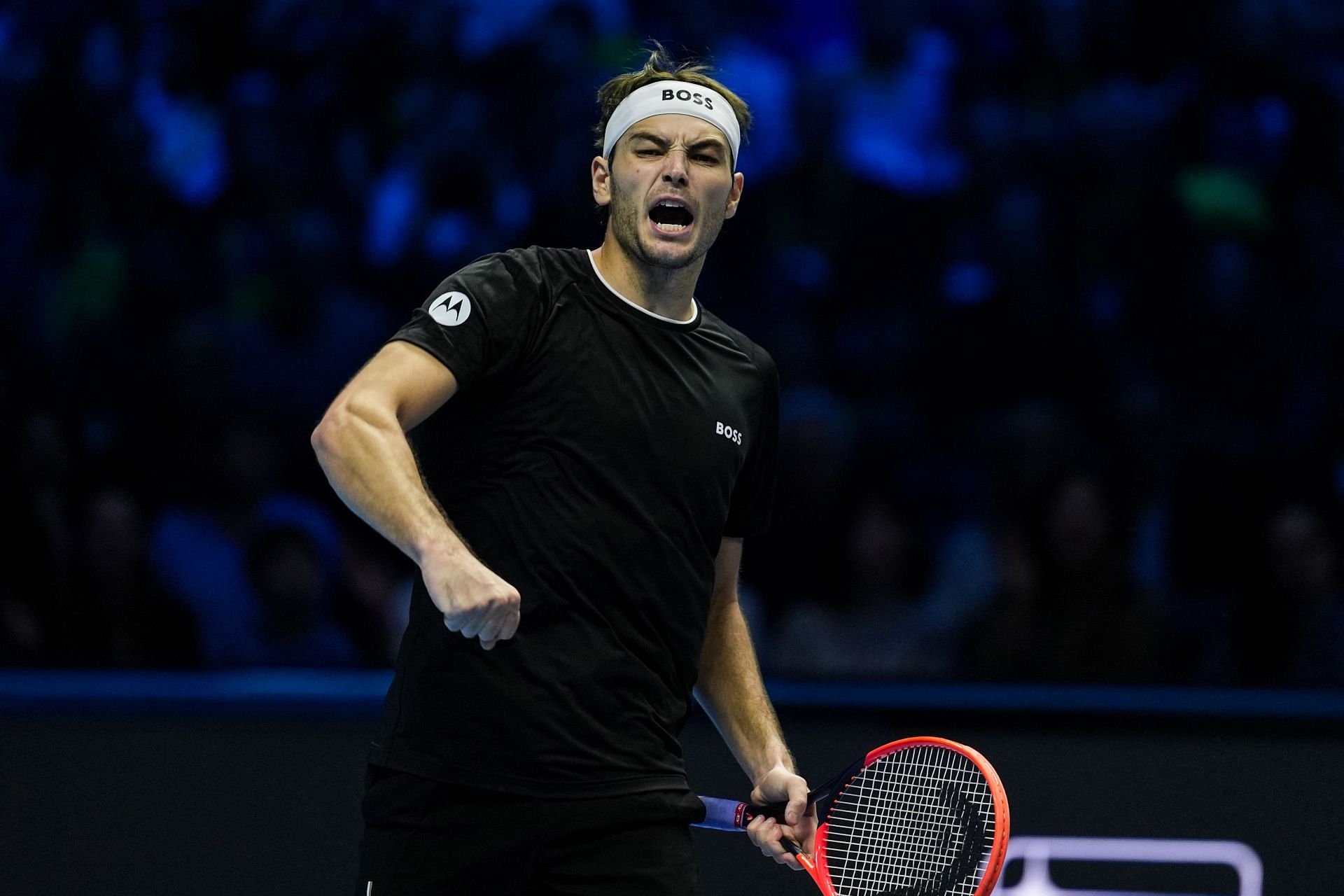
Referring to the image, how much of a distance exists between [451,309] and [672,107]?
1.97ft

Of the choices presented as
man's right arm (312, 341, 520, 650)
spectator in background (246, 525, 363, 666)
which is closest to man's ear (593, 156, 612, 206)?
man's right arm (312, 341, 520, 650)

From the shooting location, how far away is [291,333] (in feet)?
18.2

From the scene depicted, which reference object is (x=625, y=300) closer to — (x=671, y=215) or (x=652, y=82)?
(x=671, y=215)

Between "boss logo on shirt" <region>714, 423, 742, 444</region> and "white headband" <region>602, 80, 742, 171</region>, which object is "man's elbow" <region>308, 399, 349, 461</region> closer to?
"boss logo on shirt" <region>714, 423, 742, 444</region>

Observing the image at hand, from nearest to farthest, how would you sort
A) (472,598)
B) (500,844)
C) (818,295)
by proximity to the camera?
1. (472,598)
2. (500,844)
3. (818,295)

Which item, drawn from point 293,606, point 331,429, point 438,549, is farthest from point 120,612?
point 438,549

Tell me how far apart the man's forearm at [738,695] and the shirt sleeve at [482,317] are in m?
0.72

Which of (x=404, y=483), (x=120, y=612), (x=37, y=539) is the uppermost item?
(x=404, y=483)

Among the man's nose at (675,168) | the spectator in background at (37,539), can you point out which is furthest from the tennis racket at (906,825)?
the spectator in background at (37,539)

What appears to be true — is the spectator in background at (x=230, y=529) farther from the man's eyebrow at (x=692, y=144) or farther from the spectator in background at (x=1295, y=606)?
the spectator in background at (x=1295, y=606)

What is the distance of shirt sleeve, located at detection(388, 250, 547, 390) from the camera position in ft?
7.54

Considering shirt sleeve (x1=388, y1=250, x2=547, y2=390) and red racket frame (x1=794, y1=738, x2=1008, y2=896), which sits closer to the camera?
shirt sleeve (x1=388, y1=250, x2=547, y2=390)

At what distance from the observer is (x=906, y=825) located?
2.81 m

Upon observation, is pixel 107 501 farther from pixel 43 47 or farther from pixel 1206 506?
pixel 1206 506
